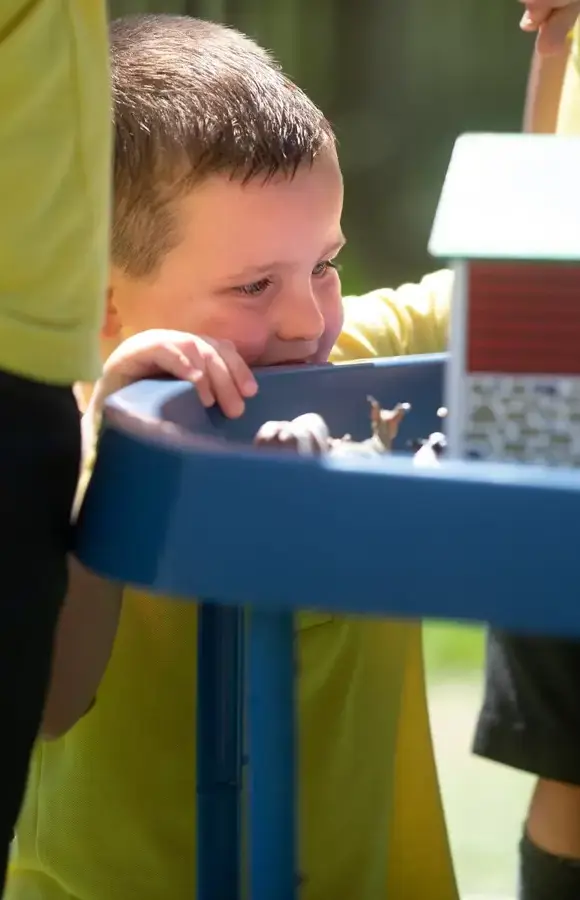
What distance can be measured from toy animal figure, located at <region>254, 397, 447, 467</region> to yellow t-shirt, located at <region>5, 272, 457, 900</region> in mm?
213

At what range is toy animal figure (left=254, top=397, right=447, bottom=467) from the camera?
541 millimetres

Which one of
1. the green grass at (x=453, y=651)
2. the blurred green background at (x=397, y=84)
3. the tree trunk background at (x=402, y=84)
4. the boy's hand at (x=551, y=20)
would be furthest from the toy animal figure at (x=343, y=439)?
the tree trunk background at (x=402, y=84)

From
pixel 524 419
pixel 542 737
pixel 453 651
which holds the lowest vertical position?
pixel 453 651

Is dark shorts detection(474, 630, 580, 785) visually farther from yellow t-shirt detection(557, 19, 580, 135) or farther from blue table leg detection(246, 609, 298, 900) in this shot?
blue table leg detection(246, 609, 298, 900)

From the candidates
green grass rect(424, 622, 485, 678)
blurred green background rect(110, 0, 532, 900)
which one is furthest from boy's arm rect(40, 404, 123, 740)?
blurred green background rect(110, 0, 532, 900)

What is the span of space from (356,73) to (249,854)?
2636mm

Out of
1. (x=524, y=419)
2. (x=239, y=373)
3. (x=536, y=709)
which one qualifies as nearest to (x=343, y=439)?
(x=239, y=373)

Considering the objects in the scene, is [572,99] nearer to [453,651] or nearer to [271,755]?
[271,755]

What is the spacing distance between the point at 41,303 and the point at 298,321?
235 mm

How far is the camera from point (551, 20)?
104 centimetres

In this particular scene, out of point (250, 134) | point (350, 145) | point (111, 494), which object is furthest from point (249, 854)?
point (350, 145)

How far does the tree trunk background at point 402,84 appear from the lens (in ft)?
9.55

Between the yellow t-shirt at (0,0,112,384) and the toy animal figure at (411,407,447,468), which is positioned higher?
the yellow t-shirt at (0,0,112,384)

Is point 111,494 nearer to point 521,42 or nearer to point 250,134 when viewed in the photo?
point 250,134
